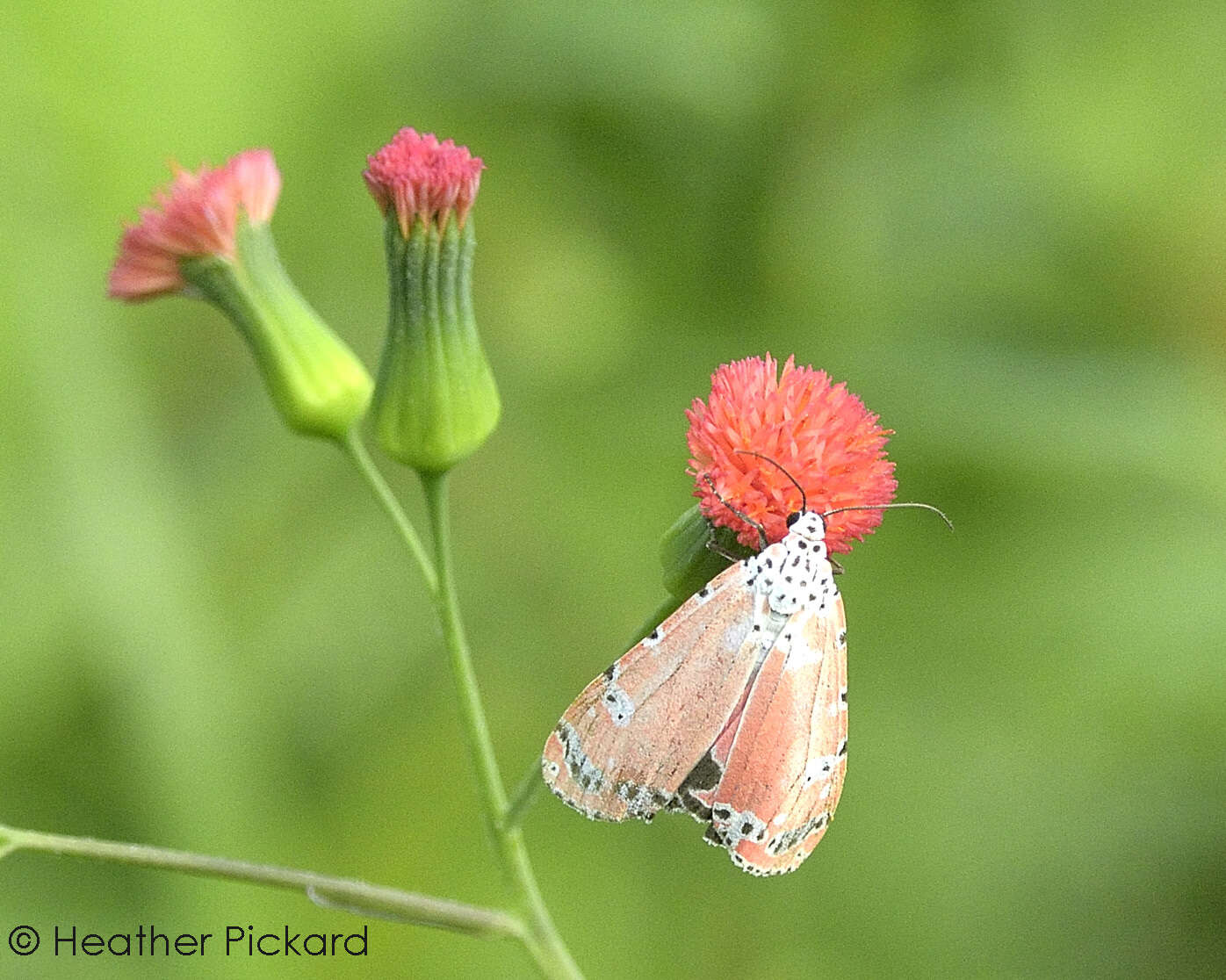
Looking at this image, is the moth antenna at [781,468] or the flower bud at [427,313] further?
the flower bud at [427,313]

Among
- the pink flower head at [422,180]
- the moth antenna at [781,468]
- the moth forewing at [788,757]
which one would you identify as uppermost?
the pink flower head at [422,180]

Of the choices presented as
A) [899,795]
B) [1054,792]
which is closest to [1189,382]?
[1054,792]

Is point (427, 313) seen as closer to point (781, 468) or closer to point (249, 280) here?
point (249, 280)

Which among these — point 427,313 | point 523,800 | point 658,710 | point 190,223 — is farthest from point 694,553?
point 190,223

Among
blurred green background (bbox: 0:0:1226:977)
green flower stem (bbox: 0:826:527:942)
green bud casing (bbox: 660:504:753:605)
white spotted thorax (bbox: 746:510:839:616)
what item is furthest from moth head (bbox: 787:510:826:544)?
blurred green background (bbox: 0:0:1226:977)

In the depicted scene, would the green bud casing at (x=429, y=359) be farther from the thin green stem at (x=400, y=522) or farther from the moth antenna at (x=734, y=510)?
Answer: the moth antenna at (x=734, y=510)

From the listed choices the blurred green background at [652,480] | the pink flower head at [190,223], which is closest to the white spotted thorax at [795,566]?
the pink flower head at [190,223]

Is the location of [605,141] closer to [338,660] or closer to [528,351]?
[528,351]
